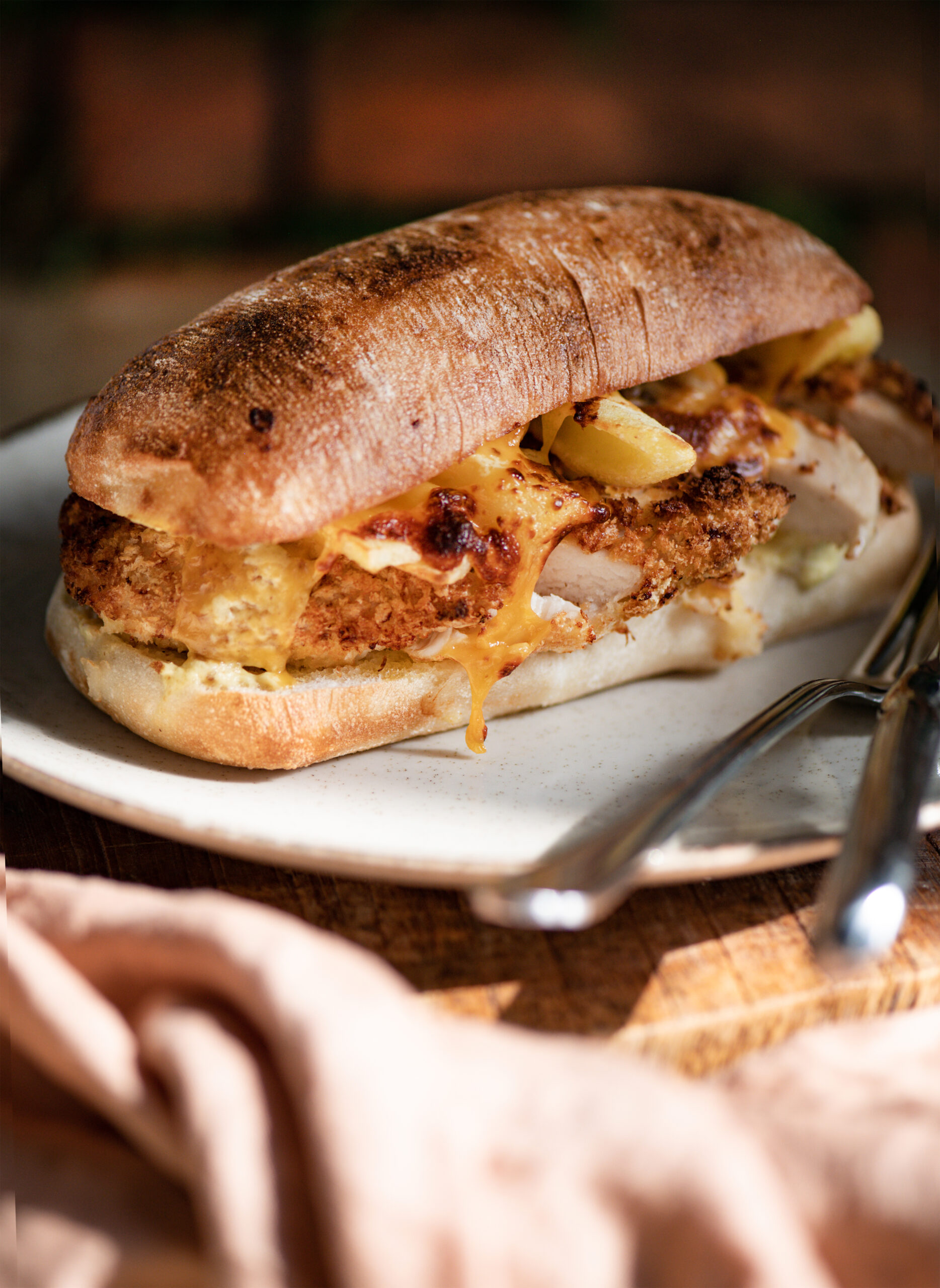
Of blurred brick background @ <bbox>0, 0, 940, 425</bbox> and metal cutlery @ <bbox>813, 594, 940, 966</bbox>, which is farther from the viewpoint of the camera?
blurred brick background @ <bbox>0, 0, 940, 425</bbox>

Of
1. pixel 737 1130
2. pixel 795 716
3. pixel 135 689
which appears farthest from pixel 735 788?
pixel 135 689

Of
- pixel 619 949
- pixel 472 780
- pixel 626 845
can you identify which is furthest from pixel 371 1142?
pixel 472 780

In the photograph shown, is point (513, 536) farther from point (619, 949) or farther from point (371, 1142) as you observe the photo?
point (371, 1142)

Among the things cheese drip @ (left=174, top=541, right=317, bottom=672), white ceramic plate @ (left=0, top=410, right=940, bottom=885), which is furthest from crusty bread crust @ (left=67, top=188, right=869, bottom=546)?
white ceramic plate @ (left=0, top=410, right=940, bottom=885)

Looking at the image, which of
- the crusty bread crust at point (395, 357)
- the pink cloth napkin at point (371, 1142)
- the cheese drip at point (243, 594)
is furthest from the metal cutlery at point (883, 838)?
the cheese drip at point (243, 594)

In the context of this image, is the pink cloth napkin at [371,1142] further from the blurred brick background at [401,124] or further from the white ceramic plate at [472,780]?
the blurred brick background at [401,124]

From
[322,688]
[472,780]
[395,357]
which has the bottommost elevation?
[472,780]

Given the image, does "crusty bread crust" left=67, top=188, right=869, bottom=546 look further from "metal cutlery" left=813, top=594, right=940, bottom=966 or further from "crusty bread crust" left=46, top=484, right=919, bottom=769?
"metal cutlery" left=813, top=594, right=940, bottom=966

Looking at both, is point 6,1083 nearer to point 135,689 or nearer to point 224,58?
point 135,689
